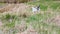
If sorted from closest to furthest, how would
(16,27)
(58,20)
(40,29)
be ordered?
(40,29) < (16,27) < (58,20)

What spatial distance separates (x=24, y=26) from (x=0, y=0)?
12.4 m

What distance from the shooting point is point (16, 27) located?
6.30m

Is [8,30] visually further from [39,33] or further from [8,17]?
[8,17]

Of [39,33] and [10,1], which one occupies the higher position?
[39,33]

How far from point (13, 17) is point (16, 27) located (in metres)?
2.19

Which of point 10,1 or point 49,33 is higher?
point 49,33

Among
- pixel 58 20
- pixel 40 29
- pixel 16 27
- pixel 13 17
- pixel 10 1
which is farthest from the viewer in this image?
pixel 10 1

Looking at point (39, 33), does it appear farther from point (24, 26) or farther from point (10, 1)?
point (10, 1)

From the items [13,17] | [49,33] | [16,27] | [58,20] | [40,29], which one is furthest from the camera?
[13,17]

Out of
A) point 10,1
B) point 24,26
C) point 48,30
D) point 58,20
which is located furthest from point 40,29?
point 10,1

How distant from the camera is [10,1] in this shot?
18391 millimetres

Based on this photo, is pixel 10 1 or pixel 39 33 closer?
pixel 39 33

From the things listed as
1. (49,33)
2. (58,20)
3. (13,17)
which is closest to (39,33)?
(49,33)

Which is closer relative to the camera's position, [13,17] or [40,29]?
[40,29]
